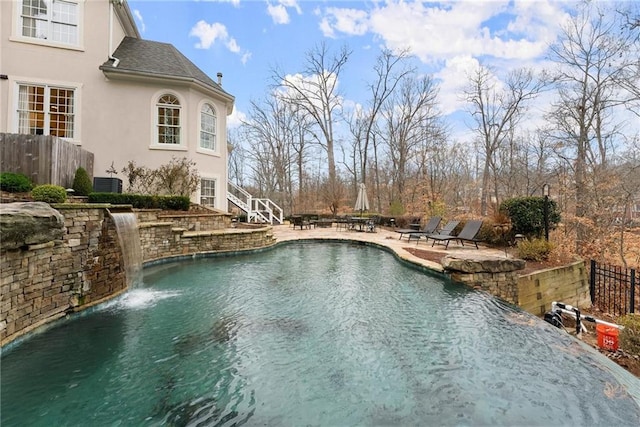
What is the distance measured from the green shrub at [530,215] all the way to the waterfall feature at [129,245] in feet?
34.6

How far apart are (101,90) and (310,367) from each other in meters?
12.8

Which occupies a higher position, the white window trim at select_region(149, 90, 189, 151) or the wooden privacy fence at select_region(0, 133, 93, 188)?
the white window trim at select_region(149, 90, 189, 151)

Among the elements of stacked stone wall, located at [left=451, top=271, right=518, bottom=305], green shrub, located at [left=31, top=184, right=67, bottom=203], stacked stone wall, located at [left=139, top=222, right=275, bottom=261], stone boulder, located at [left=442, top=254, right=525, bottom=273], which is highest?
green shrub, located at [left=31, top=184, right=67, bottom=203]

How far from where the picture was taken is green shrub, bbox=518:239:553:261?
7.84 meters

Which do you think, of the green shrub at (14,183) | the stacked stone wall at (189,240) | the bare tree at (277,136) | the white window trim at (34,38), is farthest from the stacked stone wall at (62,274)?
the bare tree at (277,136)

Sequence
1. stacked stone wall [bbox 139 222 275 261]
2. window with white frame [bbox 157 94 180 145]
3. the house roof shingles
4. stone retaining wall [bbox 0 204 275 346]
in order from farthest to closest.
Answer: window with white frame [bbox 157 94 180 145] → the house roof shingles → stacked stone wall [bbox 139 222 275 261] → stone retaining wall [bbox 0 204 275 346]

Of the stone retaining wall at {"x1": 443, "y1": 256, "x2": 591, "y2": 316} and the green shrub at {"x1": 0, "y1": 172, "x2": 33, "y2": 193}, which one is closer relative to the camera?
the stone retaining wall at {"x1": 443, "y1": 256, "x2": 591, "y2": 316}

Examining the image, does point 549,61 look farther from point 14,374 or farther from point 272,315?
point 14,374

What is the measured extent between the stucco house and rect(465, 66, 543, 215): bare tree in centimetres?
1699

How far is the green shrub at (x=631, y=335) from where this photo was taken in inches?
162

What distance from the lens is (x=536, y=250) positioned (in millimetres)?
7887

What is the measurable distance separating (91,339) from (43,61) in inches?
450

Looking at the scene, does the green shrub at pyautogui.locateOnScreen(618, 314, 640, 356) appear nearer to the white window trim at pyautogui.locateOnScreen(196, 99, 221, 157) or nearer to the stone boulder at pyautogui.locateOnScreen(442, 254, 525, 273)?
the stone boulder at pyautogui.locateOnScreen(442, 254, 525, 273)

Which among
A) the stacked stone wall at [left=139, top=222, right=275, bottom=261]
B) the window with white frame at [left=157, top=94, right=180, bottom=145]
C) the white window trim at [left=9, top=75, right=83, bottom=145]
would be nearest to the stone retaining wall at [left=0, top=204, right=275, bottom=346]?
the stacked stone wall at [left=139, top=222, right=275, bottom=261]
